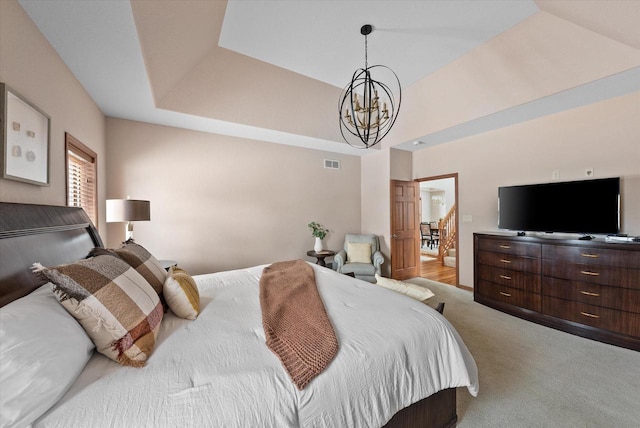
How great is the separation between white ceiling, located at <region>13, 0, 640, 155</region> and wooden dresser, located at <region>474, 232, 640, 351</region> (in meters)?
1.69

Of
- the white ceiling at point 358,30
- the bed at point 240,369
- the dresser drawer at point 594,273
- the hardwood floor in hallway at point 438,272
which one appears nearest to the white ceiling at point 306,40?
the white ceiling at point 358,30

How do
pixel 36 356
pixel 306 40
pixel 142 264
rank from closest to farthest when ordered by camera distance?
pixel 36 356
pixel 142 264
pixel 306 40

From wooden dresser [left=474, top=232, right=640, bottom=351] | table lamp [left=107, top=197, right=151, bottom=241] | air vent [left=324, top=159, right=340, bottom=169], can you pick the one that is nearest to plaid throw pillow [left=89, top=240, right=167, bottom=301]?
table lamp [left=107, top=197, right=151, bottom=241]

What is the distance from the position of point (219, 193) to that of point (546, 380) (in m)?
4.18

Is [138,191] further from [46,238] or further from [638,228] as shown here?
[638,228]

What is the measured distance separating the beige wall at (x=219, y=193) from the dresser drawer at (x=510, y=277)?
2484mm

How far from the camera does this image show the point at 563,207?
9.69 ft

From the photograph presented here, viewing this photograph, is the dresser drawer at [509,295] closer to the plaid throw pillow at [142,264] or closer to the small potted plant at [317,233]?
the small potted plant at [317,233]

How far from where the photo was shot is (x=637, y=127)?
8.54ft

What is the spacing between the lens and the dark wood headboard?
3.44ft

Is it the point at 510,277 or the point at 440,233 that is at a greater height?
the point at 440,233

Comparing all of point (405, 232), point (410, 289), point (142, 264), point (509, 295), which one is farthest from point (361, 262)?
point (142, 264)

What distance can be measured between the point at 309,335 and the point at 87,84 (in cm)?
301

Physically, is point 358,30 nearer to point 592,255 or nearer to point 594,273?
point 592,255
